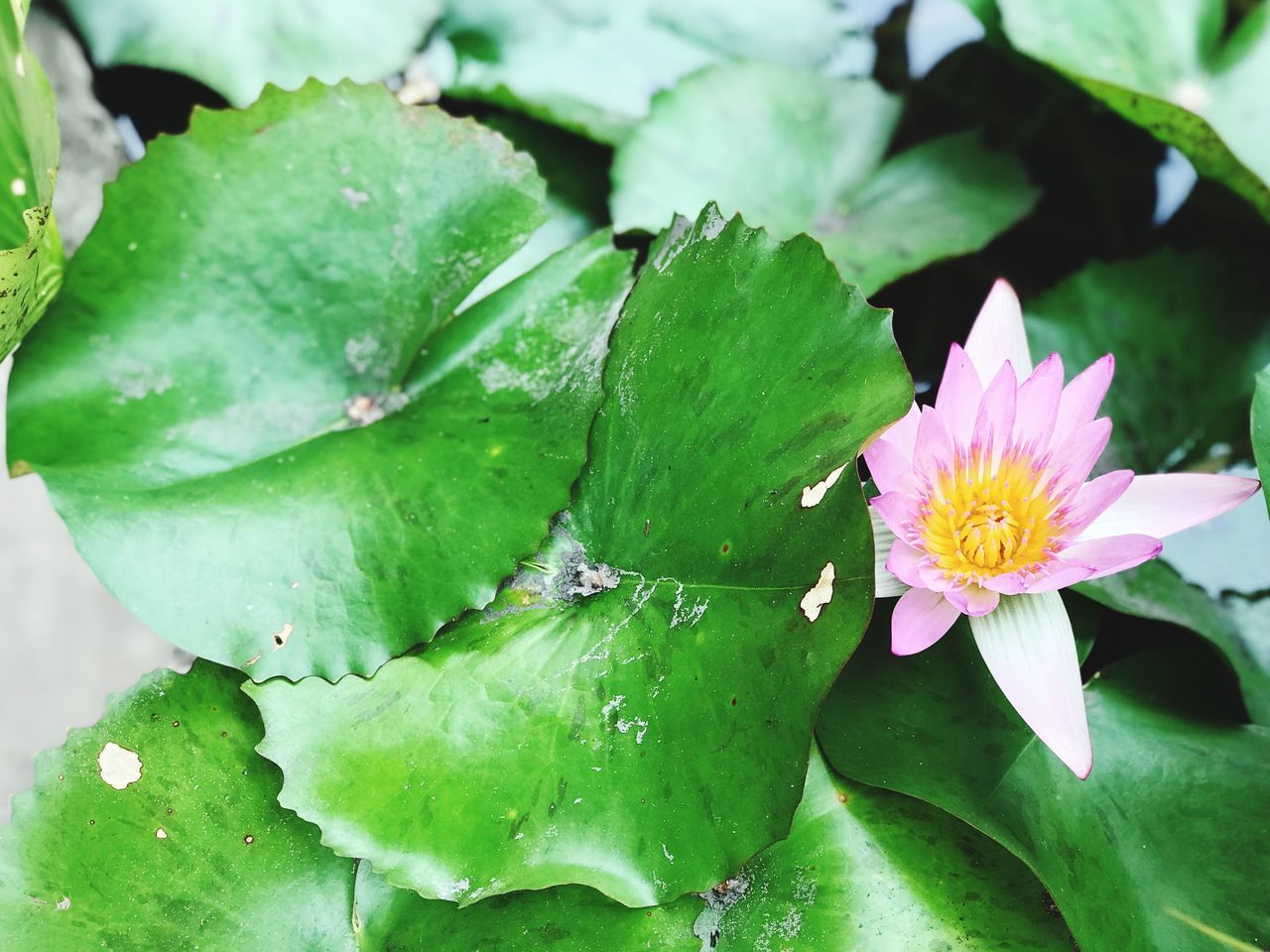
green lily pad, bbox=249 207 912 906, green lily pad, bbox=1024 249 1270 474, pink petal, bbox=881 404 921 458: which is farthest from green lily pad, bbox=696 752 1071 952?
green lily pad, bbox=1024 249 1270 474

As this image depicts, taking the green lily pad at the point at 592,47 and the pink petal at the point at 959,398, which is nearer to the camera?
the pink petal at the point at 959,398

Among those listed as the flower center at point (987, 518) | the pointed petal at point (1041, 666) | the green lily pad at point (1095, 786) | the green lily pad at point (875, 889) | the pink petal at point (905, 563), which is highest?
the flower center at point (987, 518)

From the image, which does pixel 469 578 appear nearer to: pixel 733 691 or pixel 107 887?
pixel 733 691

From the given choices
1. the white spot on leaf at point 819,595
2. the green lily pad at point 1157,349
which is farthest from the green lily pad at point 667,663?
the green lily pad at point 1157,349

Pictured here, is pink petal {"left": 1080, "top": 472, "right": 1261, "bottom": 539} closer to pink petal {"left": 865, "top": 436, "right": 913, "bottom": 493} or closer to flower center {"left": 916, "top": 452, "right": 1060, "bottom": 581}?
flower center {"left": 916, "top": 452, "right": 1060, "bottom": 581}

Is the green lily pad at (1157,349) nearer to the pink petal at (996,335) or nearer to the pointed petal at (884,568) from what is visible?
the pink petal at (996,335)

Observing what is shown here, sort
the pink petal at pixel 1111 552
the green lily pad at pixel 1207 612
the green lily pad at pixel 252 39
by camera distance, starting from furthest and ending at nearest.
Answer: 1. the green lily pad at pixel 252 39
2. the green lily pad at pixel 1207 612
3. the pink petal at pixel 1111 552
